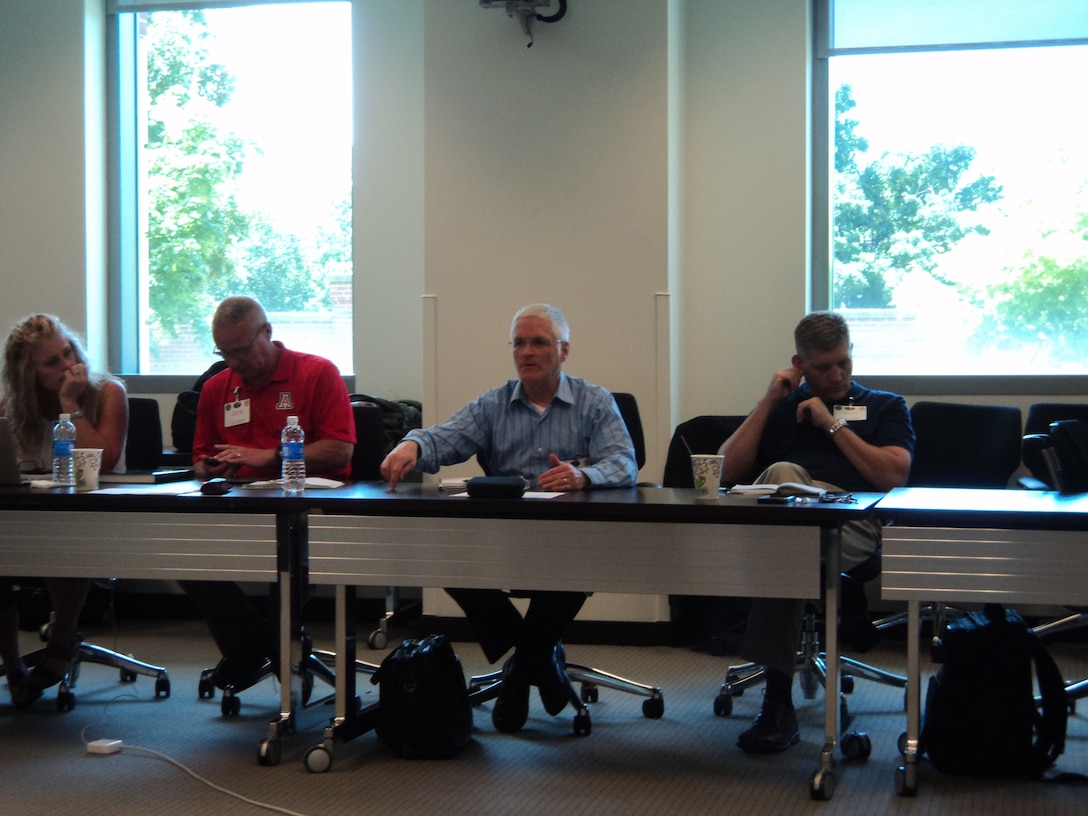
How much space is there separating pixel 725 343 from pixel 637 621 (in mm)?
1229

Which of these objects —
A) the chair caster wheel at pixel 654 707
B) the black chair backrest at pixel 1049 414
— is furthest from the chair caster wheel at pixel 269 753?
the black chair backrest at pixel 1049 414

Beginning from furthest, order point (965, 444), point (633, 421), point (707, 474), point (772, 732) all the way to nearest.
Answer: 1. point (965, 444)
2. point (633, 421)
3. point (772, 732)
4. point (707, 474)

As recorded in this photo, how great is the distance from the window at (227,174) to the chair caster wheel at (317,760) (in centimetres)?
273

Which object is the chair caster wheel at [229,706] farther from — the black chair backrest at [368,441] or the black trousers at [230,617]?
the black chair backrest at [368,441]

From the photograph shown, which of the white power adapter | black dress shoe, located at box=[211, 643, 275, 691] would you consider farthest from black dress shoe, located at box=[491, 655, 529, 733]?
the white power adapter

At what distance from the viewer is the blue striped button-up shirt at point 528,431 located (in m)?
3.51

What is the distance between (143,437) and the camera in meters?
4.48

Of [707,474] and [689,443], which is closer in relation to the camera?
[707,474]

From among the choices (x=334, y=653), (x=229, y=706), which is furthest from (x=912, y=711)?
(x=229, y=706)

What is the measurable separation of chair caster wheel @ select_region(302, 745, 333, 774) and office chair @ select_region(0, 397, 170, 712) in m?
0.99

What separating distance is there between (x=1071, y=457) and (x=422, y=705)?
1780mm

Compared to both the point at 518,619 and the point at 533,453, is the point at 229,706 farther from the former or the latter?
Answer: the point at 533,453

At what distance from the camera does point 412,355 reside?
17.1 feet

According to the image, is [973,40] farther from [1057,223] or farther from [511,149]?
[511,149]
